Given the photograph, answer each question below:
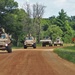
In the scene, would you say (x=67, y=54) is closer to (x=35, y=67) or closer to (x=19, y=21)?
(x=35, y=67)

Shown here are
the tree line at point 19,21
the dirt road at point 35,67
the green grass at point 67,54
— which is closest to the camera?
the dirt road at point 35,67

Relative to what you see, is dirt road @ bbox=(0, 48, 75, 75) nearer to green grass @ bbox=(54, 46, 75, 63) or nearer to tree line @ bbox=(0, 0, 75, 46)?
green grass @ bbox=(54, 46, 75, 63)

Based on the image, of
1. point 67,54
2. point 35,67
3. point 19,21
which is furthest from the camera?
point 19,21

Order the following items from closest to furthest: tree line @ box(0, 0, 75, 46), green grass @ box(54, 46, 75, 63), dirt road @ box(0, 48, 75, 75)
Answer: dirt road @ box(0, 48, 75, 75) < green grass @ box(54, 46, 75, 63) < tree line @ box(0, 0, 75, 46)

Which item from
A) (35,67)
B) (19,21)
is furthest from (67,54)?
(19,21)

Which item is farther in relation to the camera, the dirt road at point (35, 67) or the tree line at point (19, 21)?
the tree line at point (19, 21)

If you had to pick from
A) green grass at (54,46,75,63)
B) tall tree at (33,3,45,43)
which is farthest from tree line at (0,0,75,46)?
green grass at (54,46,75,63)

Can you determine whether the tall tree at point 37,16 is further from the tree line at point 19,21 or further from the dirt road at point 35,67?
the dirt road at point 35,67

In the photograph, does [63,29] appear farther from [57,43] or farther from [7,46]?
[7,46]

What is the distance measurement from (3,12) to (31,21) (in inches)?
413

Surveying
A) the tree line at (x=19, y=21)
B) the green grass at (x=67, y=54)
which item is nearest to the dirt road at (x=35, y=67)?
the green grass at (x=67, y=54)

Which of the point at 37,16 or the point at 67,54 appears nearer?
the point at 67,54

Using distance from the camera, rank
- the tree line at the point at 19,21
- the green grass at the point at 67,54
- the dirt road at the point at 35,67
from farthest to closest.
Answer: the tree line at the point at 19,21 < the green grass at the point at 67,54 < the dirt road at the point at 35,67

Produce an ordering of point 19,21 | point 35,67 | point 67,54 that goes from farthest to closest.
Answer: point 19,21 → point 67,54 → point 35,67
